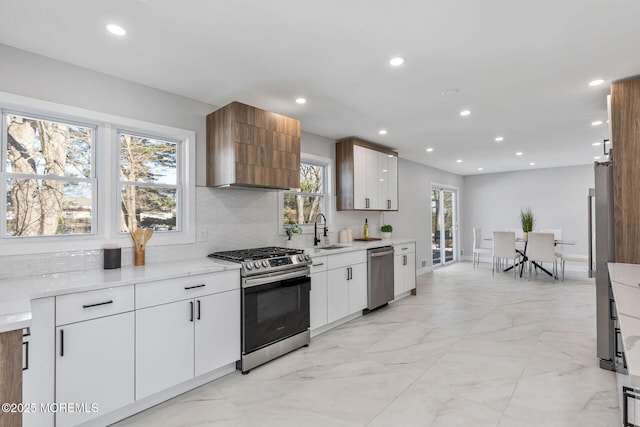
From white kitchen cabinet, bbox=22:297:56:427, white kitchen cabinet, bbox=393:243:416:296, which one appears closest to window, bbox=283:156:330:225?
white kitchen cabinet, bbox=393:243:416:296

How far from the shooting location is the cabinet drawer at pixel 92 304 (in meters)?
1.85

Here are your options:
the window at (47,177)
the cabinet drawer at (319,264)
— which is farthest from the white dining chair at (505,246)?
the window at (47,177)

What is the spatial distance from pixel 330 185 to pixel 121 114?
2771 millimetres

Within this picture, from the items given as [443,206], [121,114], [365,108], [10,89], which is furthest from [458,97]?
[443,206]

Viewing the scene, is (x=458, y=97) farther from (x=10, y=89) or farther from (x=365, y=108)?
(x=10, y=89)

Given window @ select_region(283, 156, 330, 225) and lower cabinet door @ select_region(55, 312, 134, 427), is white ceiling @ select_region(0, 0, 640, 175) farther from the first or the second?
lower cabinet door @ select_region(55, 312, 134, 427)

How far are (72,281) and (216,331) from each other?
3.39 ft

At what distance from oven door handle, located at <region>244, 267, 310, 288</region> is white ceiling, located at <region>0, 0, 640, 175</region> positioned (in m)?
1.70

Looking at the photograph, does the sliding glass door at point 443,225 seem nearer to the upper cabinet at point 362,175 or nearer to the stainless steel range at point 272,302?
the upper cabinet at point 362,175

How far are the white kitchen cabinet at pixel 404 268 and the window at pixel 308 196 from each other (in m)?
1.30

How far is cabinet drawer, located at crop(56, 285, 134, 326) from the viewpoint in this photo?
6.07ft

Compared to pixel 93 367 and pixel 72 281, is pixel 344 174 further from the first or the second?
pixel 93 367

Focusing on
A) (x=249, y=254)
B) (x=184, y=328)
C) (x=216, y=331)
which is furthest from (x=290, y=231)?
(x=184, y=328)

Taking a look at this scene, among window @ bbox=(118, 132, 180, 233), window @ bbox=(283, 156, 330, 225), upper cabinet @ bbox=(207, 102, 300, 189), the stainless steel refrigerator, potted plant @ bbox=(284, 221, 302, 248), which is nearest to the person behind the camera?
the stainless steel refrigerator
